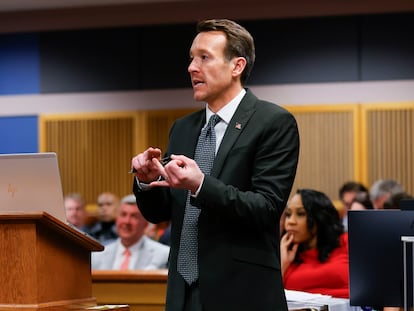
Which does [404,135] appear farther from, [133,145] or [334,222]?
[334,222]

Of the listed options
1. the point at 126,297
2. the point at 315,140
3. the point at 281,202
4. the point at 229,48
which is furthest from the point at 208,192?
the point at 315,140

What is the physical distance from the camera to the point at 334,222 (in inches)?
196

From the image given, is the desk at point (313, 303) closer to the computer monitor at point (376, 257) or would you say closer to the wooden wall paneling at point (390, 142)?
the computer monitor at point (376, 257)

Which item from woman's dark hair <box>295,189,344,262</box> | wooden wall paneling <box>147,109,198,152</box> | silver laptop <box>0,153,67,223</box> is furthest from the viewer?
wooden wall paneling <box>147,109,198,152</box>

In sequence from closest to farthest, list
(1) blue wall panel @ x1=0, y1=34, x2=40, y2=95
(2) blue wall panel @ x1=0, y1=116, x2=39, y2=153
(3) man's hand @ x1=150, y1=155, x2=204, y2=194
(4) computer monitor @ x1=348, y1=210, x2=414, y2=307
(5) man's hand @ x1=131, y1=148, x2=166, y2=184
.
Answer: (3) man's hand @ x1=150, y1=155, x2=204, y2=194, (5) man's hand @ x1=131, y1=148, x2=166, y2=184, (4) computer monitor @ x1=348, y1=210, x2=414, y2=307, (2) blue wall panel @ x1=0, y1=116, x2=39, y2=153, (1) blue wall panel @ x1=0, y1=34, x2=40, y2=95

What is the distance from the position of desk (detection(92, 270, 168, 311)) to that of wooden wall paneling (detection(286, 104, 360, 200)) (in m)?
4.34

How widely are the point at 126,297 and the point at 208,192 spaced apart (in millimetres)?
2238

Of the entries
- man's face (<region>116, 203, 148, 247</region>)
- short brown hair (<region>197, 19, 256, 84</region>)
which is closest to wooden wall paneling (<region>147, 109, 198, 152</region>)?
man's face (<region>116, 203, 148, 247</region>)

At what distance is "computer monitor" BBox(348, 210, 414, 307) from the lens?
334 centimetres

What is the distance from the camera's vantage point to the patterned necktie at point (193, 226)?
277cm

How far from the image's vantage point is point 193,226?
2.79 m

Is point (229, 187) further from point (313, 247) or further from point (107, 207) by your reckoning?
point (107, 207)

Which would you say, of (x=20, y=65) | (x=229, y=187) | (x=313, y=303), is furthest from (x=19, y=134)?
(x=229, y=187)

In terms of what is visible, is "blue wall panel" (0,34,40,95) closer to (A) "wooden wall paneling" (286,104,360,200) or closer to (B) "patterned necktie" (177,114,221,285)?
(A) "wooden wall paneling" (286,104,360,200)
